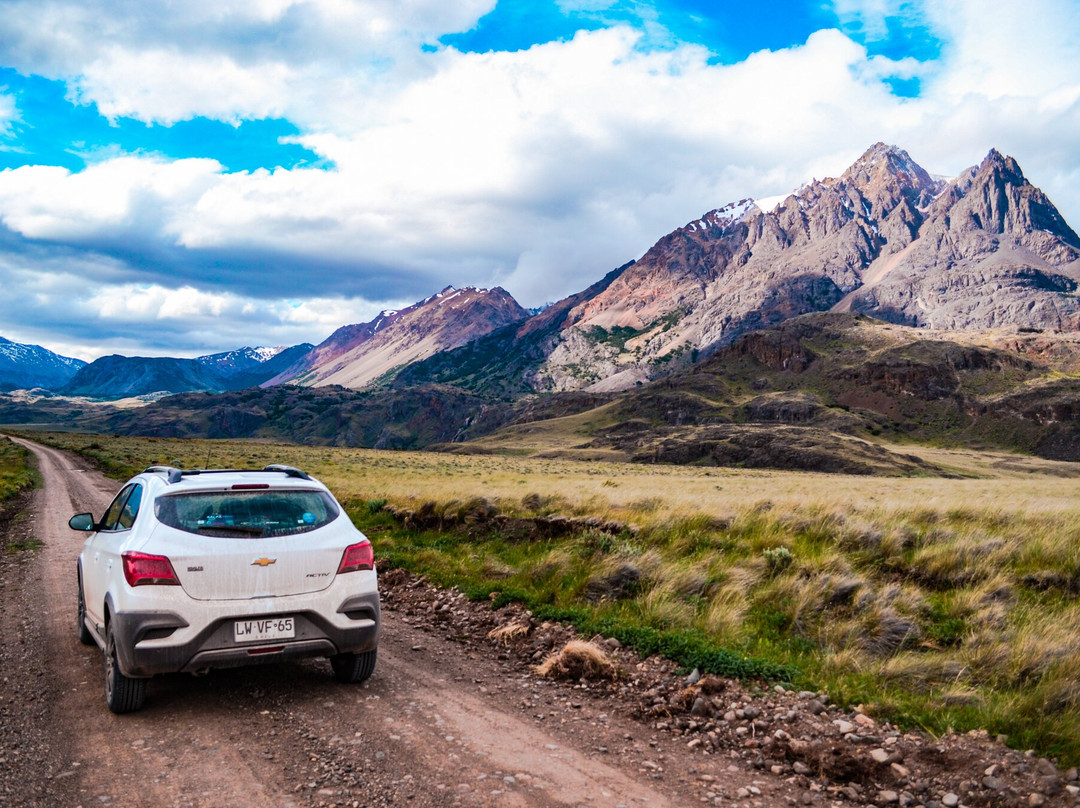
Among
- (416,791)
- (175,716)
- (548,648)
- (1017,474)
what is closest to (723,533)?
(548,648)

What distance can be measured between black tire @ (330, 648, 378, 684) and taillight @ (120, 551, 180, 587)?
6.39 ft

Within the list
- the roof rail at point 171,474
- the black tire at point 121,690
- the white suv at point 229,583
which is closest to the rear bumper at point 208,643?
the white suv at point 229,583

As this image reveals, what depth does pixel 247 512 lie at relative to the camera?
6816mm

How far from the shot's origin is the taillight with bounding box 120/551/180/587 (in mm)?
6051

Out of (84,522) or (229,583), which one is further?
(84,522)

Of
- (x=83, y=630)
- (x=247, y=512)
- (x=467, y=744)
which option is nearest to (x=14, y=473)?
(x=83, y=630)

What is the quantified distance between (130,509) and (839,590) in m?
Result: 8.87

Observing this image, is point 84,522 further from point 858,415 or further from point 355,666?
point 858,415

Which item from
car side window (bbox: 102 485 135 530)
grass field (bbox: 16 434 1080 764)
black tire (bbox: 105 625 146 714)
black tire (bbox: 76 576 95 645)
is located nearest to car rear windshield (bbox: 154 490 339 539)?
black tire (bbox: 105 625 146 714)

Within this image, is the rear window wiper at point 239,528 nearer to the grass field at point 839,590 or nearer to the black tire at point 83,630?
the black tire at point 83,630

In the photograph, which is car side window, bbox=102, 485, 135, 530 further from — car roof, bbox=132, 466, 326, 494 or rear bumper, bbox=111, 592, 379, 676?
rear bumper, bbox=111, 592, 379, 676

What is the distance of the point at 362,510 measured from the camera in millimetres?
17766

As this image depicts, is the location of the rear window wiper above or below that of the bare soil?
above

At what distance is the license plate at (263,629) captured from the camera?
618 cm
